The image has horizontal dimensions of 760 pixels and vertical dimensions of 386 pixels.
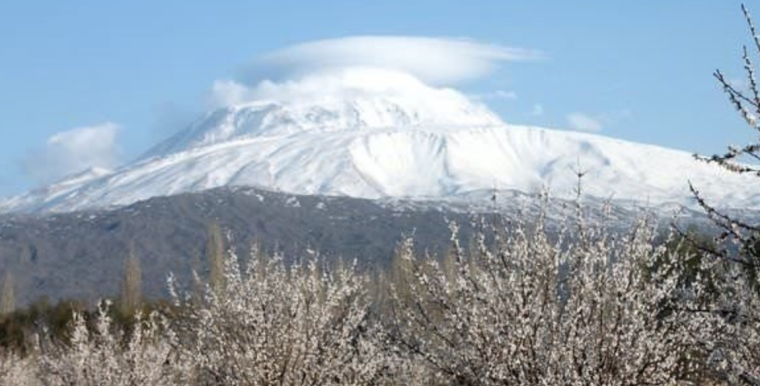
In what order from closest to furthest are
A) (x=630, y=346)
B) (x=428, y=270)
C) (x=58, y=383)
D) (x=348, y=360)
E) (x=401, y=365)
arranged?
(x=630, y=346), (x=428, y=270), (x=348, y=360), (x=401, y=365), (x=58, y=383)

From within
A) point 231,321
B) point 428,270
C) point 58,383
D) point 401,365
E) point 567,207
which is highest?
point 567,207

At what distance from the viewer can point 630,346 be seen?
9.98 metres

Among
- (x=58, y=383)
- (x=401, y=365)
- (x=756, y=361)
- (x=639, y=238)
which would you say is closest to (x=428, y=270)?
(x=639, y=238)

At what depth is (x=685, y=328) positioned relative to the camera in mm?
10555

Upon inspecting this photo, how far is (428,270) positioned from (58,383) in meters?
16.7

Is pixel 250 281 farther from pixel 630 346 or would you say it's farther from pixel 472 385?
pixel 630 346

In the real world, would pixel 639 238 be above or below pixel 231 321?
above

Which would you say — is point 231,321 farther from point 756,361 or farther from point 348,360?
point 756,361

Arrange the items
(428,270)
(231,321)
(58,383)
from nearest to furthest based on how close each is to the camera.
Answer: (428,270), (231,321), (58,383)

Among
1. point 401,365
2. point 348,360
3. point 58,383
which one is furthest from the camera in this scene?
point 58,383

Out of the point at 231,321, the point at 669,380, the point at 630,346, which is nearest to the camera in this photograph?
the point at 630,346

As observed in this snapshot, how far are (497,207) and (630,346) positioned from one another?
1801mm

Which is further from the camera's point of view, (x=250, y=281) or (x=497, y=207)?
(x=250, y=281)

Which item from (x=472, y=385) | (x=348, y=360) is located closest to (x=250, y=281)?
(x=348, y=360)
